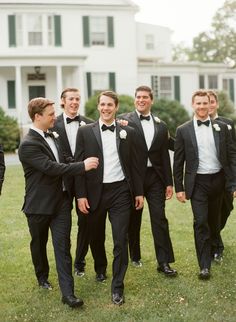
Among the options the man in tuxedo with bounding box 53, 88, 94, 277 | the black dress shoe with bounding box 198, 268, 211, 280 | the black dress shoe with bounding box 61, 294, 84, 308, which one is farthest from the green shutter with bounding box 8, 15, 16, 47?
the black dress shoe with bounding box 61, 294, 84, 308

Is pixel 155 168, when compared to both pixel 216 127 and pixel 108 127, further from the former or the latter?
pixel 108 127

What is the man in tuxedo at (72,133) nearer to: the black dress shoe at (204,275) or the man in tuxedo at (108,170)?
the man in tuxedo at (108,170)

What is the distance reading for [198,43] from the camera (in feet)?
186

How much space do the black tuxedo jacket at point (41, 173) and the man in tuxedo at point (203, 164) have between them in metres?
1.53

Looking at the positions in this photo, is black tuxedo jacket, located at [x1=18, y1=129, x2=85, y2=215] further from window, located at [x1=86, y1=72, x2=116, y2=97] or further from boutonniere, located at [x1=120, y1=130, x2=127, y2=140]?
window, located at [x1=86, y1=72, x2=116, y2=97]

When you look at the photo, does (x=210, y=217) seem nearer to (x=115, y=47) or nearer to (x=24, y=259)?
(x=24, y=259)

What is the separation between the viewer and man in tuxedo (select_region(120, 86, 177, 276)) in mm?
6816

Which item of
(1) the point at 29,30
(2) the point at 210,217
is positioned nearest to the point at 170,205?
(2) the point at 210,217

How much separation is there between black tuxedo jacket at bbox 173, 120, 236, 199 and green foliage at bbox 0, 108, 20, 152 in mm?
18109

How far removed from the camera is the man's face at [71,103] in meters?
6.96

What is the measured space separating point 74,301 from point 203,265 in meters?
1.76

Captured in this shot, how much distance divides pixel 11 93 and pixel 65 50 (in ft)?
11.7

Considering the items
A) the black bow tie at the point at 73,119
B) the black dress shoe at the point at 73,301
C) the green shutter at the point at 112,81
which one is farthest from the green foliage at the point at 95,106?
the black dress shoe at the point at 73,301

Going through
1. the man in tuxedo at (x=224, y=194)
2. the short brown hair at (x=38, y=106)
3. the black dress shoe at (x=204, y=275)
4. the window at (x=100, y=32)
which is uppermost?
the window at (x=100, y=32)
